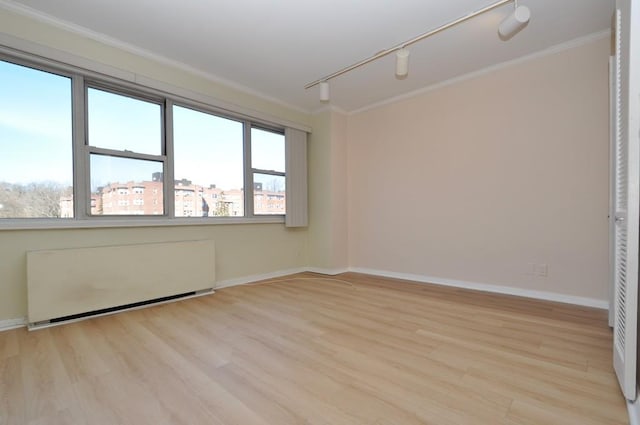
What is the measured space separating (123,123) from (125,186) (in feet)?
2.13

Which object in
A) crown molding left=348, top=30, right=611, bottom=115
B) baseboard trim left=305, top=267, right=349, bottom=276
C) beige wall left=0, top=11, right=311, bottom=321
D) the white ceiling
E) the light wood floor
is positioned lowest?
baseboard trim left=305, top=267, right=349, bottom=276

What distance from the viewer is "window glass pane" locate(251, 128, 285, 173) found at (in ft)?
13.8

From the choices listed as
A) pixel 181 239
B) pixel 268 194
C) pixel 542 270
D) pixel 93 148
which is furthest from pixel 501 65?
pixel 93 148

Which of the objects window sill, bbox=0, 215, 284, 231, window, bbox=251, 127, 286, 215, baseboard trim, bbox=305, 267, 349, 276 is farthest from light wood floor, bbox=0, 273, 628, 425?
window, bbox=251, 127, 286, 215

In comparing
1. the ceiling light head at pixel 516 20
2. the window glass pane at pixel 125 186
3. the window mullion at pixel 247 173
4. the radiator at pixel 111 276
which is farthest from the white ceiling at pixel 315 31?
the radiator at pixel 111 276

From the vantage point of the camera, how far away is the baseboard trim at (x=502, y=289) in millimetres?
2789

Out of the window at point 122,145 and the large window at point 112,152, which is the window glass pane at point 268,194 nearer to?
the large window at point 112,152

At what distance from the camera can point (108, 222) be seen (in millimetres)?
2760

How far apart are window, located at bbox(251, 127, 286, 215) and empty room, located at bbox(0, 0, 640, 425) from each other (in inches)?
1.5

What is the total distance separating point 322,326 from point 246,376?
850mm

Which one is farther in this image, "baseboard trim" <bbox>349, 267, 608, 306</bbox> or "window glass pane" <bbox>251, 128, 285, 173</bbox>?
"window glass pane" <bbox>251, 128, 285, 173</bbox>

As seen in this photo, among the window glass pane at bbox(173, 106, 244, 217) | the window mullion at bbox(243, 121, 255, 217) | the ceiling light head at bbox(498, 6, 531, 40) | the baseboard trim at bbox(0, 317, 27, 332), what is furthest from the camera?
the window mullion at bbox(243, 121, 255, 217)

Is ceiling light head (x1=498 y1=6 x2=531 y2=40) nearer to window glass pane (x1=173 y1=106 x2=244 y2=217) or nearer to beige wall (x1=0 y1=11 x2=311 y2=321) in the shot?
beige wall (x1=0 y1=11 x2=311 y2=321)

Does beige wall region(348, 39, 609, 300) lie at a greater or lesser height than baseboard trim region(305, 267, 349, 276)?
greater
